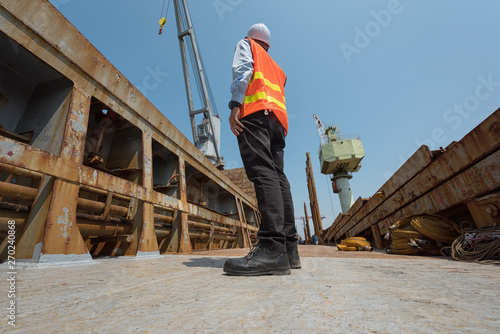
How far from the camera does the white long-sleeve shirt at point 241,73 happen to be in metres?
1.53

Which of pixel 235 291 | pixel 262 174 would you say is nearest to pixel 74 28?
pixel 262 174

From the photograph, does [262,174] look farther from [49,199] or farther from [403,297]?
[49,199]

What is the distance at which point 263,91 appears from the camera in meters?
1.57

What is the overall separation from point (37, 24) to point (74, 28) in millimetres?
329

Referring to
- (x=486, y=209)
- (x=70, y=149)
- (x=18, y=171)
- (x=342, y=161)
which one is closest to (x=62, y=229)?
(x=18, y=171)

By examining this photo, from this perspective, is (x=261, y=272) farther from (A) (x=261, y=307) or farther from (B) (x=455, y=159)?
(B) (x=455, y=159)

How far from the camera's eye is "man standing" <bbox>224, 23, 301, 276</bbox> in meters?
1.21

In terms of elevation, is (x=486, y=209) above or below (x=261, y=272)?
above

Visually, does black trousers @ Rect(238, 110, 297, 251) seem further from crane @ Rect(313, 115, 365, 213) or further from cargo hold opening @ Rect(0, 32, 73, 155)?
crane @ Rect(313, 115, 365, 213)

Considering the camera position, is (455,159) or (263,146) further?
(455,159)

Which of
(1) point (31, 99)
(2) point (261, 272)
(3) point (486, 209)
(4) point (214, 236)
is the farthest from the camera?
(4) point (214, 236)

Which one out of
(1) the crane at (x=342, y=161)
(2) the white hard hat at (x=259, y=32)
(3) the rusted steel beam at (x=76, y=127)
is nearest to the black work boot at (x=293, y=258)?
(2) the white hard hat at (x=259, y=32)

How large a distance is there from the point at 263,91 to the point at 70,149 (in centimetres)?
176

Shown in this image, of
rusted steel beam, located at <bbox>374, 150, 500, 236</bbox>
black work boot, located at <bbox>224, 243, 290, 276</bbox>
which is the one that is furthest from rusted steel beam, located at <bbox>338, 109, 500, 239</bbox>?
black work boot, located at <bbox>224, 243, 290, 276</bbox>
